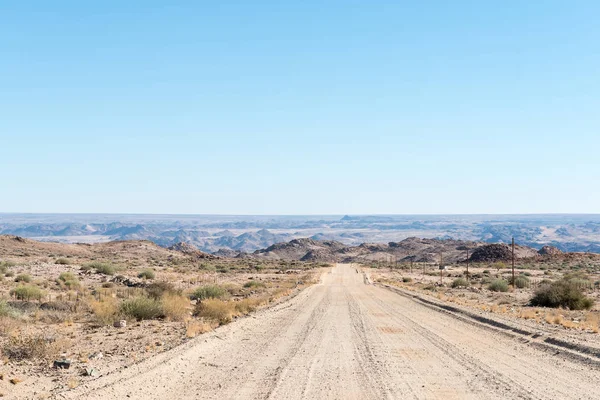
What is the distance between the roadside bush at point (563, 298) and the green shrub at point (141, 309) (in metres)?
23.4

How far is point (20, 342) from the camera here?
49.6ft

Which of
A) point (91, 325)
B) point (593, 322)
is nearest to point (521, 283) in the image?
point (593, 322)

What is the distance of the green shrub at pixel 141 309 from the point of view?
2303 centimetres

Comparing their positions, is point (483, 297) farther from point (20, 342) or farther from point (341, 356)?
point (20, 342)

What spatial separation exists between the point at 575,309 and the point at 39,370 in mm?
29551

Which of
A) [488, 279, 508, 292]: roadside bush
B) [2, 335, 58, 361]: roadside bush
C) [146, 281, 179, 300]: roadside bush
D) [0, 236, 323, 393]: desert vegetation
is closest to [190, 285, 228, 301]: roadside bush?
[0, 236, 323, 393]: desert vegetation

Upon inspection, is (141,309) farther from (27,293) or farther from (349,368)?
(349,368)

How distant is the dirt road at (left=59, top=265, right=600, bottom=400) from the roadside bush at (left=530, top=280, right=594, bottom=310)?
47.5 ft

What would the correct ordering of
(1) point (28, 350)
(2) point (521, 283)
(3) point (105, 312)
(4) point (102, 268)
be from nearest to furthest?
(1) point (28, 350), (3) point (105, 312), (4) point (102, 268), (2) point (521, 283)

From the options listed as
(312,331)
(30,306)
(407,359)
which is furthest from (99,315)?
(407,359)

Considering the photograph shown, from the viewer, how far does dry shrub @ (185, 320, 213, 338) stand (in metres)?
19.1

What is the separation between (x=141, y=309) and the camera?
23.1 meters

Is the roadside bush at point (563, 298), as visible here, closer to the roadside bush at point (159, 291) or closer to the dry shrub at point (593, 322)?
the dry shrub at point (593, 322)

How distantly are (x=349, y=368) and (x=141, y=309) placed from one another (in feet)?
37.3
